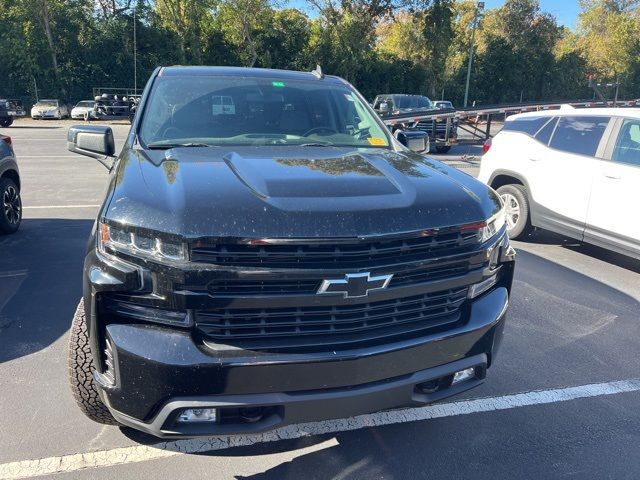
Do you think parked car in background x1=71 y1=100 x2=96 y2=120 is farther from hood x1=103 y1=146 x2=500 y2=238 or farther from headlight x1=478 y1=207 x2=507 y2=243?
headlight x1=478 y1=207 x2=507 y2=243

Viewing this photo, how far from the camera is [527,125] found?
23.0 feet

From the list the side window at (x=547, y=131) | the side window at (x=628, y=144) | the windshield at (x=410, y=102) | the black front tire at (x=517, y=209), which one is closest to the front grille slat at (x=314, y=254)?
the side window at (x=628, y=144)

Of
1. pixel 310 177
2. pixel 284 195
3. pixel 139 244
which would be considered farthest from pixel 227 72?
pixel 139 244

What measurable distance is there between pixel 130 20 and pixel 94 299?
42789mm

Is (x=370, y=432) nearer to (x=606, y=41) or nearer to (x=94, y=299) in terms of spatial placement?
(x=94, y=299)

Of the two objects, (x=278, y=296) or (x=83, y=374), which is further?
(x=83, y=374)

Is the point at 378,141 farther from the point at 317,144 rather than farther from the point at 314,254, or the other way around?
the point at 314,254

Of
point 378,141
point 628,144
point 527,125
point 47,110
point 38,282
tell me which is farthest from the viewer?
point 47,110

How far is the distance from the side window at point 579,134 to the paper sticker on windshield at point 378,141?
11.5ft

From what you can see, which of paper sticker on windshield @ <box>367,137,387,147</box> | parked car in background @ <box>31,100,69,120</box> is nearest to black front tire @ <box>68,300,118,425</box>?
paper sticker on windshield @ <box>367,137,387,147</box>

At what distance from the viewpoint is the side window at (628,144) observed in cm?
570

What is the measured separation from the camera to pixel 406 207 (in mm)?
2348

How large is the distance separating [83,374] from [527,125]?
6266mm

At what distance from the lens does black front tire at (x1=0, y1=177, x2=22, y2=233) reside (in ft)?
21.3
